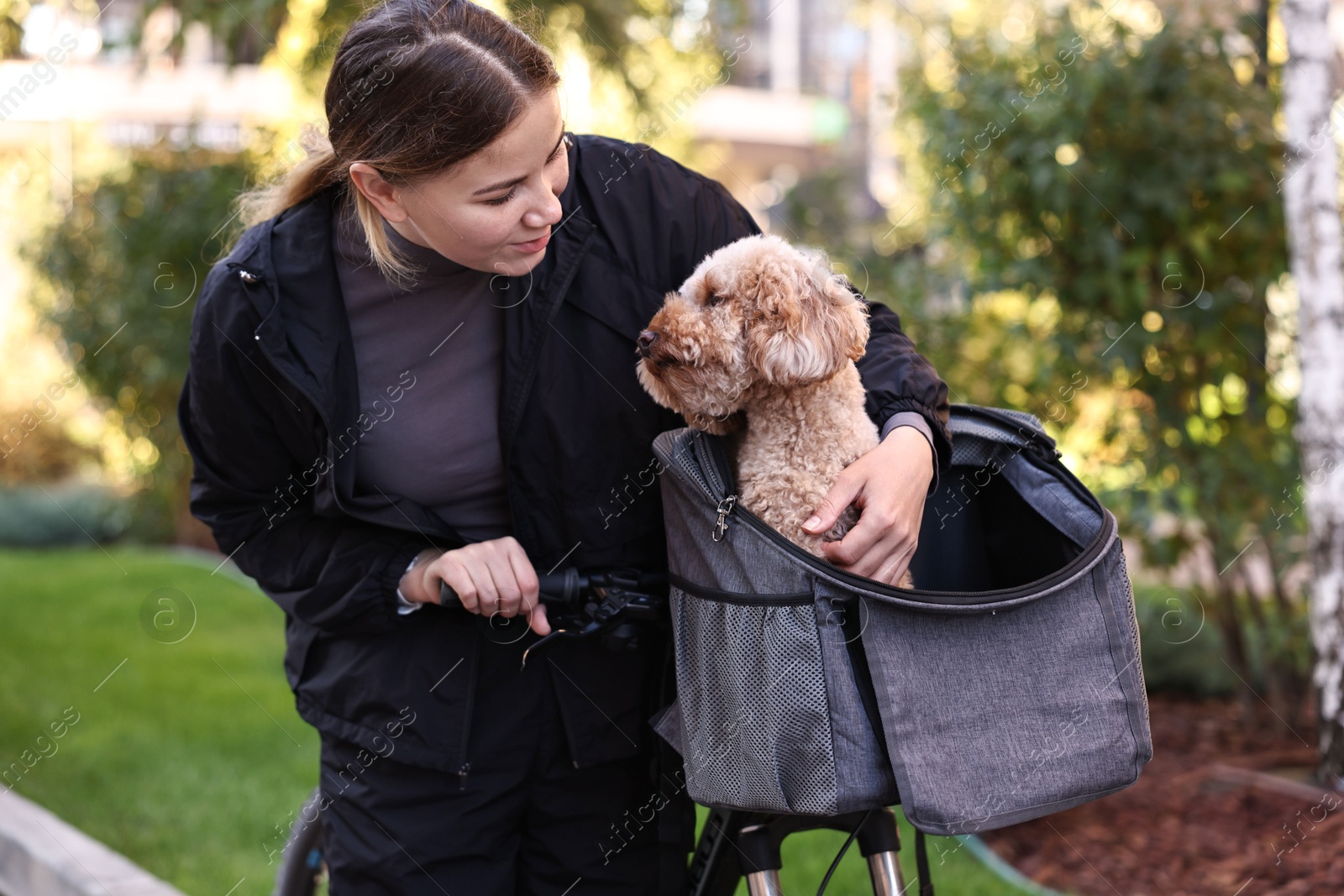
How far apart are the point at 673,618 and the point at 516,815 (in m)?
0.56

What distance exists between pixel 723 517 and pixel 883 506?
225mm

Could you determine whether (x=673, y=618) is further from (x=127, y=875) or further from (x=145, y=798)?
(x=145, y=798)

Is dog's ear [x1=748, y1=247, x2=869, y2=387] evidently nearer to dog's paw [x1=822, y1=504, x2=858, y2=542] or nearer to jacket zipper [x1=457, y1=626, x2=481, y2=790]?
dog's paw [x1=822, y1=504, x2=858, y2=542]

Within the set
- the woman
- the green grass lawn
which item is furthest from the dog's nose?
the green grass lawn

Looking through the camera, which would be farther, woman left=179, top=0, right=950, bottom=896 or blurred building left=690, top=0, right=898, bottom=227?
blurred building left=690, top=0, right=898, bottom=227

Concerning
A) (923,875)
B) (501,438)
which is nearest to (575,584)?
(501,438)

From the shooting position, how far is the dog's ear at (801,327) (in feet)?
5.63

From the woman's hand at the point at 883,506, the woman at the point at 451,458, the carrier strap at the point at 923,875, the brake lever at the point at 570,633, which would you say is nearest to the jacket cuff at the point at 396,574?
the woman at the point at 451,458

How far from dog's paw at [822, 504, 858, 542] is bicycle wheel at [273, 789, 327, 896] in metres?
1.47

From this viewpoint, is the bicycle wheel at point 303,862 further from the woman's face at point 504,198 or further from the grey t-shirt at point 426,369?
the woman's face at point 504,198

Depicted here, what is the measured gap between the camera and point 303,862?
2596mm

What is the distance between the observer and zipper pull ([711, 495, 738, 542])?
151 cm

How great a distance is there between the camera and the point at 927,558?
186 centimetres

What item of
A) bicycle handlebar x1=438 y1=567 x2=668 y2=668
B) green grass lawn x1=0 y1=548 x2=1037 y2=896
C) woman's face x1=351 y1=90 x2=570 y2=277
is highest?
woman's face x1=351 y1=90 x2=570 y2=277
